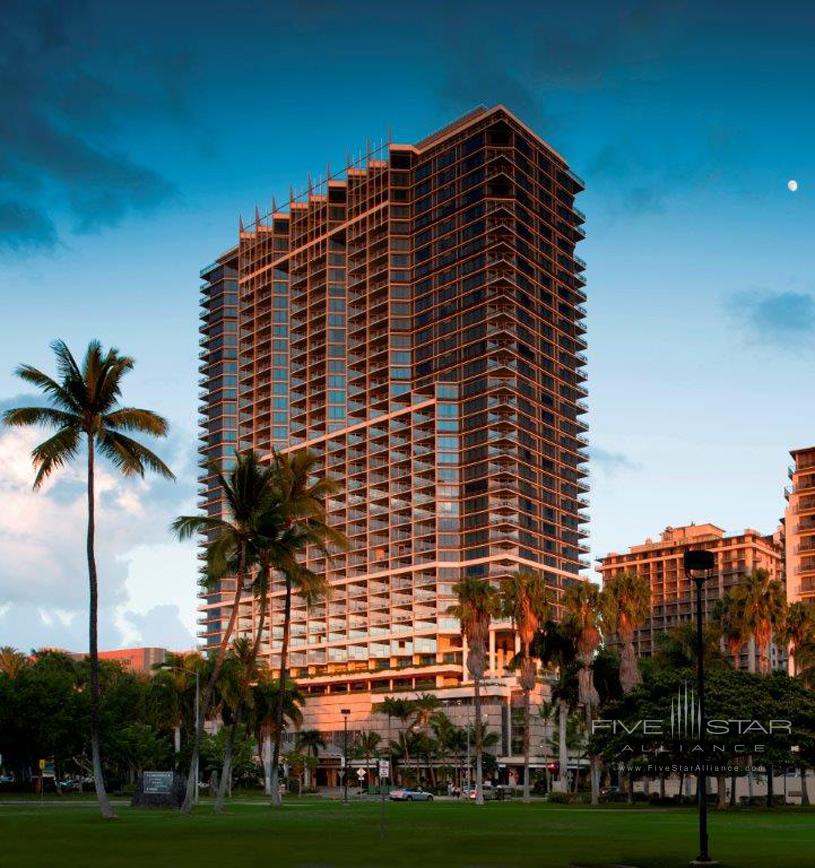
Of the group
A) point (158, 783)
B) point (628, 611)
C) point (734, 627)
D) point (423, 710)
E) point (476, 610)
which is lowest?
point (423, 710)

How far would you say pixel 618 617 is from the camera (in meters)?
95.9

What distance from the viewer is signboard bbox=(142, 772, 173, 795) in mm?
71500

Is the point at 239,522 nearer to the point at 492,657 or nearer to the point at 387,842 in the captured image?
the point at 387,842

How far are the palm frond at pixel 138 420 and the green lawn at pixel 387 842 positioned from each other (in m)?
17.9

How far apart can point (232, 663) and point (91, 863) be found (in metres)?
69.4

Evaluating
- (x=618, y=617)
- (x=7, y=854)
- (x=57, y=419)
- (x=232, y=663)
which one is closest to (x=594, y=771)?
(x=618, y=617)

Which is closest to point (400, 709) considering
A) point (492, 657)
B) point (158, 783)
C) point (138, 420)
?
point (492, 657)

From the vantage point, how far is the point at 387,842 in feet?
122

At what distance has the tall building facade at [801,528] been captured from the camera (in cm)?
15650

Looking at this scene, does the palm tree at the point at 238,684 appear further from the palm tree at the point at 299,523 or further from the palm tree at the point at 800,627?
the palm tree at the point at 800,627

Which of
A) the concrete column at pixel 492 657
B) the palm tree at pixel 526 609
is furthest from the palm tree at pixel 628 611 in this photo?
the concrete column at pixel 492 657

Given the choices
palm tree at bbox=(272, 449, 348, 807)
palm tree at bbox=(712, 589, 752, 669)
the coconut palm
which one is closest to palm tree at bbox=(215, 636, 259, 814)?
palm tree at bbox=(272, 449, 348, 807)

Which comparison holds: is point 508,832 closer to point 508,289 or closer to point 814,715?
point 814,715

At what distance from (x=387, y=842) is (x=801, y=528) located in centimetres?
13475
